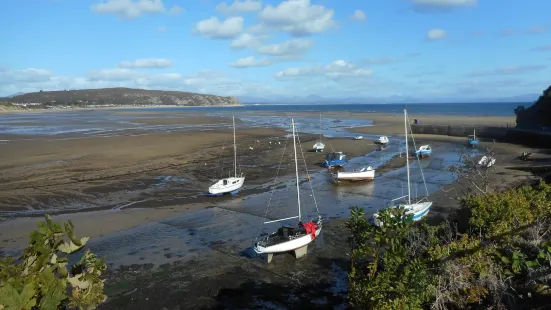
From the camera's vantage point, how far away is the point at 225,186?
29.5m

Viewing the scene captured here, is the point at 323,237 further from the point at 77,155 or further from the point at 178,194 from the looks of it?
the point at 77,155

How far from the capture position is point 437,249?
11.4 metres

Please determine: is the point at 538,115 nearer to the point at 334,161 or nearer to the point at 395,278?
the point at 334,161

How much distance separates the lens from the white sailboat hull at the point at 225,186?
95.8ft

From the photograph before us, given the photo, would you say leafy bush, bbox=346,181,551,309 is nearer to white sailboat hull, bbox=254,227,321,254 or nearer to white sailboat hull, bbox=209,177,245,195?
white sailboat hull, bbox=254,227,321,254

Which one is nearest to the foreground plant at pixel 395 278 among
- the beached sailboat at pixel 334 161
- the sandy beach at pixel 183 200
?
the sandy beach at pixel 183 200

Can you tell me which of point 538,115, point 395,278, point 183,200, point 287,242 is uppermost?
point 538,115

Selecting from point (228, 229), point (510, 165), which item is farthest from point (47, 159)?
point (510, 165)

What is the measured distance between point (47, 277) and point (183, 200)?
81.4ft

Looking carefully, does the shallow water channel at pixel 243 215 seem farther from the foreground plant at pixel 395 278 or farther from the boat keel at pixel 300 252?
the foreground plant at pixel 395 278

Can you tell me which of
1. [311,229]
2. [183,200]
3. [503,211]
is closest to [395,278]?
[503,211]

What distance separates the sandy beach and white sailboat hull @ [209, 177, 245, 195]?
29.3 inches

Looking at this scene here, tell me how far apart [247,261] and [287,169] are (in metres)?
22.6

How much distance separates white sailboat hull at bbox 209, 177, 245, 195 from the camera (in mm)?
29188
